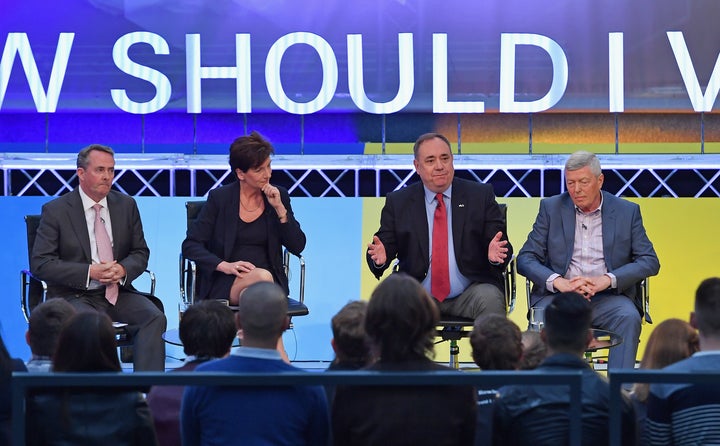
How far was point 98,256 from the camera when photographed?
4.98 metres

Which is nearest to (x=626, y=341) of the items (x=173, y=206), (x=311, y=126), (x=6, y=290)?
(x=173, y=206)

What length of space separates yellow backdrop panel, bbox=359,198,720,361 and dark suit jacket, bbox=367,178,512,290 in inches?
45.2

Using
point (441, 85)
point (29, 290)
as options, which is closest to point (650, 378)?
point (29, 290)

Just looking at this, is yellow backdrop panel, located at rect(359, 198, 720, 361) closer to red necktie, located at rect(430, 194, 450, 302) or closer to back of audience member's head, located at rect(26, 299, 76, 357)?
red necktie, located at rect(430, 194, 450, 302)

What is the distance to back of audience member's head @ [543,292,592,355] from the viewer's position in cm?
290

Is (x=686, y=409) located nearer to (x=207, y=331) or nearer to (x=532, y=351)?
(x=532, y=351)

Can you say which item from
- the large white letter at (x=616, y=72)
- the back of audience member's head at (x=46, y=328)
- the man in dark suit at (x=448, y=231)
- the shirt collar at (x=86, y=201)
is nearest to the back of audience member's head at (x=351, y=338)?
the back of audience member's head at (x=46, y=328)

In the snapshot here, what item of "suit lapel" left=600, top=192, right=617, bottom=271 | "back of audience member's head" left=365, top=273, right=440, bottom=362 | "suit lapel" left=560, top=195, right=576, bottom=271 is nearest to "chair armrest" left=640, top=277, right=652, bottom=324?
"suit lapel" left=600, top=192, right=617, bottom=271

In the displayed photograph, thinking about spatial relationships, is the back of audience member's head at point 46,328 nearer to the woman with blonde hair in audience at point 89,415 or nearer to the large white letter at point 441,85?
the woman with blonde hair in audience at point 89,415

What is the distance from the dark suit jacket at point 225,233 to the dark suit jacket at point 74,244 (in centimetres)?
25

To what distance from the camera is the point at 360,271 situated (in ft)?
20.7

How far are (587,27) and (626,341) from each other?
3.46m

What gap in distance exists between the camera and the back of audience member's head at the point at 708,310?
289cm

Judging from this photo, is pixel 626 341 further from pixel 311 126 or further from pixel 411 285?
pixel 311 126
